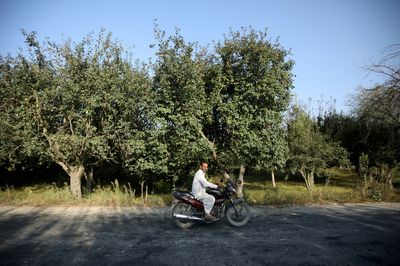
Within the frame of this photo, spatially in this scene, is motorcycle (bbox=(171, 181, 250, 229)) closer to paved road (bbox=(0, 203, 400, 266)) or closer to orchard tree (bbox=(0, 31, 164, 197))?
paved road (bbox=(0, 203, 400, 266))

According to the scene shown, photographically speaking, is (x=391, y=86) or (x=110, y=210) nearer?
(x=391, y=86)

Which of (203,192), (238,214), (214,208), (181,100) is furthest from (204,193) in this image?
(181,100)

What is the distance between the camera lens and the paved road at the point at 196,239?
6.77 metres

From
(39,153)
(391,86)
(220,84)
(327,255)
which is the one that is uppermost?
(220,84)

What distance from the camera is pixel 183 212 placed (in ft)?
33.0

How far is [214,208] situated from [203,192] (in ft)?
1.94

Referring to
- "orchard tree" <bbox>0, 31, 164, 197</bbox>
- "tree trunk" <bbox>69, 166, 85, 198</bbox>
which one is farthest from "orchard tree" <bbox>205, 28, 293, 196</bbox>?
"tree trunk" <bbox>69, 166, 85, 198</bbox>

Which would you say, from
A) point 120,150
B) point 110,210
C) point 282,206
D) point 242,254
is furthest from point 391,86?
point 120,150

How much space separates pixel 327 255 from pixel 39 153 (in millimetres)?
13212

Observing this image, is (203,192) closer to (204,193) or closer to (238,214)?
(204,193)

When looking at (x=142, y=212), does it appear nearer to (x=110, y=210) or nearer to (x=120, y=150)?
(x=110, y=210)

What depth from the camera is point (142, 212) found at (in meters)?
12.5

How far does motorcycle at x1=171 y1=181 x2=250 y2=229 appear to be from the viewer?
392 inches

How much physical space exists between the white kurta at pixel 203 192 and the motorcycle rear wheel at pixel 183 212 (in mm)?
432
